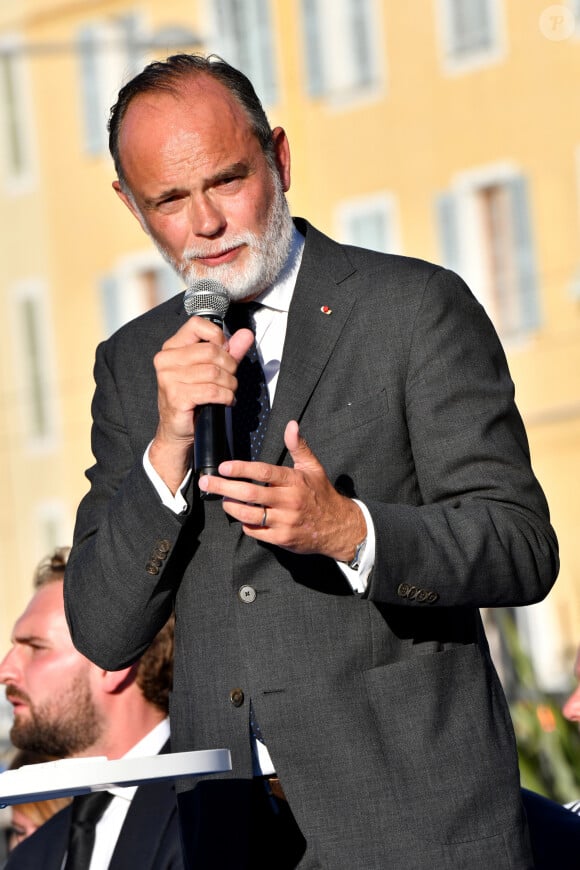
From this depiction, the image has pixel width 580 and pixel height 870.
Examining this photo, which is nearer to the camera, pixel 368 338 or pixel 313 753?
pixel 313 753

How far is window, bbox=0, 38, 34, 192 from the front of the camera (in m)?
26.1

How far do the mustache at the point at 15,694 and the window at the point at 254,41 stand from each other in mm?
19126

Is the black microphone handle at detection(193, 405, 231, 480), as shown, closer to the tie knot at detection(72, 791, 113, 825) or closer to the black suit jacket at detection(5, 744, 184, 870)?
the black suit jacket at detection(5, 744, 184, 870)

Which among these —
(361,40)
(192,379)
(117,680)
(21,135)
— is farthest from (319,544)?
(21,135)

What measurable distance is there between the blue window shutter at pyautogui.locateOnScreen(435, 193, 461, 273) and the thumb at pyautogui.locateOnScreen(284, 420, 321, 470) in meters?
19.1

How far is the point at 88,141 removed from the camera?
25453mm

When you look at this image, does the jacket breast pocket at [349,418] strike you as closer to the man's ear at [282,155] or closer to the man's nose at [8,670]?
the man's ear at [282,155]

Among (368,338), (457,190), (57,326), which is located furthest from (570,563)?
(368,338)

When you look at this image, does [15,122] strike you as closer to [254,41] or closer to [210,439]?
[254,41]

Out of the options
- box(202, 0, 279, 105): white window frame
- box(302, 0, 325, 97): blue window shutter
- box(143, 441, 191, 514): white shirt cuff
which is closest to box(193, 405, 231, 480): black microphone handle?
box(143, 441, 191, 514): white shirt cuff

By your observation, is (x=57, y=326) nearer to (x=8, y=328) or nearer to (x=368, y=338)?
(x=8, y=328)

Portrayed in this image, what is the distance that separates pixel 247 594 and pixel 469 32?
62.2 ft

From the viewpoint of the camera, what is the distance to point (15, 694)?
474cm

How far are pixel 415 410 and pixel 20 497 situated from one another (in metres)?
23.5
